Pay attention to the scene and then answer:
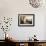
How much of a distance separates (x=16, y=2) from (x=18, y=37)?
4.02ft

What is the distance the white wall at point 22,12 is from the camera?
170 inches

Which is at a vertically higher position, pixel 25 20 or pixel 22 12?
pixel 22 12

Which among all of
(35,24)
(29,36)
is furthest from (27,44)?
(35,24)

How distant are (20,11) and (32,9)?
16.7 inches

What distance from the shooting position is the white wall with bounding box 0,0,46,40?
4320 millimetres

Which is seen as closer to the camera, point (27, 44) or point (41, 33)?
point (27, 44)

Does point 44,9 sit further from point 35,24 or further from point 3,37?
point 3,37

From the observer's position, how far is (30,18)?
14.4 feet

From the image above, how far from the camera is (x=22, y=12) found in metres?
4.37

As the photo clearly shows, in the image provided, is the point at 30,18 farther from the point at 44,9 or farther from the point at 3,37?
the point at 3,37

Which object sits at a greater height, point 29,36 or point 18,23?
point 18,23

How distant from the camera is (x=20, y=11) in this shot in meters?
4.38

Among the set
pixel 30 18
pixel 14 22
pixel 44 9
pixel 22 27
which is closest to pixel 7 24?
pixel 14 22

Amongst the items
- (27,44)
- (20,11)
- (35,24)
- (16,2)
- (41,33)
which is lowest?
(27,44)
